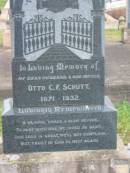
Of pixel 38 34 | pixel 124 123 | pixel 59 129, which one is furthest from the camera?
pixel 124 123

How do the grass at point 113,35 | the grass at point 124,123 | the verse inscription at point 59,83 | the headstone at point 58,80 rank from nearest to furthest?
the headstone at point 58,80 < the verse inscription at point 59,83 < the grass at point 124,123 < the grass at point 113,35

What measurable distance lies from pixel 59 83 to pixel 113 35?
10.4 m

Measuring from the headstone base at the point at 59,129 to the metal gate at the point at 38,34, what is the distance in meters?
0.62

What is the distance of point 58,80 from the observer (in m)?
5.62

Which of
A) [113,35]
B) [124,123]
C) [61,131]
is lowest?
[124,123]

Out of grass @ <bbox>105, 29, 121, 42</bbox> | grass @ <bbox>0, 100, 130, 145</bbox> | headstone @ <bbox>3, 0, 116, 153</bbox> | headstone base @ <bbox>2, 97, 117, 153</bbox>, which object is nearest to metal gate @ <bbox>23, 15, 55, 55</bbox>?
headstone @ <bbox>3, 0, 116, 153</bbox>

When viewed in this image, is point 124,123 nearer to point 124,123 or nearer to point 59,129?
point 124,123

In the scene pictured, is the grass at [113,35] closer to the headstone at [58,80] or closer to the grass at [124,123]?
the grass at [124,123]

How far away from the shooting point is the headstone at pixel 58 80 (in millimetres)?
5484

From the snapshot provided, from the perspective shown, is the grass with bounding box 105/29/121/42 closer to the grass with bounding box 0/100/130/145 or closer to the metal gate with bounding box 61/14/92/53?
the grass with bounding box 0/100/130/145

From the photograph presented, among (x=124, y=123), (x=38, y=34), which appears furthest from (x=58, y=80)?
(x=124, y=123)

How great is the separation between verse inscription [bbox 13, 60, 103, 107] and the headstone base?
82 millimetres

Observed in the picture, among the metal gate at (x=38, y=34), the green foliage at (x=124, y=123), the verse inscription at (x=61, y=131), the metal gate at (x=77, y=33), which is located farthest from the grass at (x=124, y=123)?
the metal gate at (x=38, y=34)

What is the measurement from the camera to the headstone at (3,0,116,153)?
18.0ft
